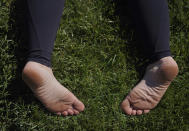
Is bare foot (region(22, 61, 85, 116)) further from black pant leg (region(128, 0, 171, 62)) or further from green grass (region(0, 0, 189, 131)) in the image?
black pant leg (region(128, 0, 171, 62))

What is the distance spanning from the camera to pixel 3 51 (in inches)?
87.7

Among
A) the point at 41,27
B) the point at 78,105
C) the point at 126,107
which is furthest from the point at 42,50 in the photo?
the point at 126,107

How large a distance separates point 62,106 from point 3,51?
0.72 metres

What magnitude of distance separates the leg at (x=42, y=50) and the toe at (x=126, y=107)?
0.47 metres

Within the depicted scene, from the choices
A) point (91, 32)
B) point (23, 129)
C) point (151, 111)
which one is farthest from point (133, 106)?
point (23, 129)

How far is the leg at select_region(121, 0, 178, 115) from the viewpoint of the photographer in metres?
1.98

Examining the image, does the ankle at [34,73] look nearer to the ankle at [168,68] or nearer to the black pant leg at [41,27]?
the black pant leg at [41,27]

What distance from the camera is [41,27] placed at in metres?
1.91

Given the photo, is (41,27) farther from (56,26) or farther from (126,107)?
(126,107)

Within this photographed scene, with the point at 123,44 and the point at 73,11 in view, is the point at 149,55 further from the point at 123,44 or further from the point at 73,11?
the point at 73,11

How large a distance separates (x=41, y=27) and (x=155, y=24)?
34.6 inches

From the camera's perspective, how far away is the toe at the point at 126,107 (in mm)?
2123

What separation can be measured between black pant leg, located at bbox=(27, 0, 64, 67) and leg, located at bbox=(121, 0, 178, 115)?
0.67 m

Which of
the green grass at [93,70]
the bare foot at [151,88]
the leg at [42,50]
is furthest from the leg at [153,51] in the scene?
the leg at [42,50]
